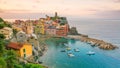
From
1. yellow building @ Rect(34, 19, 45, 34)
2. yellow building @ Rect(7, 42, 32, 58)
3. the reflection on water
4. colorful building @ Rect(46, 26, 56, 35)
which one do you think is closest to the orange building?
colorful building @ Rect(46, 26, 56, 35)

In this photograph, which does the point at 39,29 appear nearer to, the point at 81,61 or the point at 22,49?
the point at 81,61

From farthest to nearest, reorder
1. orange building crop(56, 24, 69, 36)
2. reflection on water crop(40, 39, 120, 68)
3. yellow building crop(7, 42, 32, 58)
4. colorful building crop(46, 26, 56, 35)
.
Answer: colorful building crop(46, 26, 56, 35)
orange building crop(56, 24, 69, 36)
reflection on water crop(40, 39, 120, 68)
yellow building crop(7, 42, 32, 58)

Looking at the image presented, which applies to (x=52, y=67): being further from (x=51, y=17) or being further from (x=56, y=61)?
(x=51, y=17)

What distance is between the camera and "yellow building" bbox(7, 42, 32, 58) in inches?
534

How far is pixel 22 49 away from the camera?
13.9 metres

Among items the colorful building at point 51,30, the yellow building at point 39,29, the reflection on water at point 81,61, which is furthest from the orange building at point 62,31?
the reflection on water at point 81,61

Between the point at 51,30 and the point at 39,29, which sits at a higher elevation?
the point at 39,29

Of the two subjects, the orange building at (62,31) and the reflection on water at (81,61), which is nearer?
the reflection on water at (81,61)

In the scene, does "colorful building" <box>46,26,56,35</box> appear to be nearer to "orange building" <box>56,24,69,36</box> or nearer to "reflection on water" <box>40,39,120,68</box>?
"orange building" <box>56,24,69,36</box>

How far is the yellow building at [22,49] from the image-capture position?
13570 mm

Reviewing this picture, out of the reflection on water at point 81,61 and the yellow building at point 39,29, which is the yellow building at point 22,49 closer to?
the reflection on water at point 81,61

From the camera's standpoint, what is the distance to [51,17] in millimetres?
35844

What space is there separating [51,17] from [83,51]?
16977 millimetres

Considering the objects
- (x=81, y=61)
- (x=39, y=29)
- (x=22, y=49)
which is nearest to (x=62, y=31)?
(x=39, y=29)
